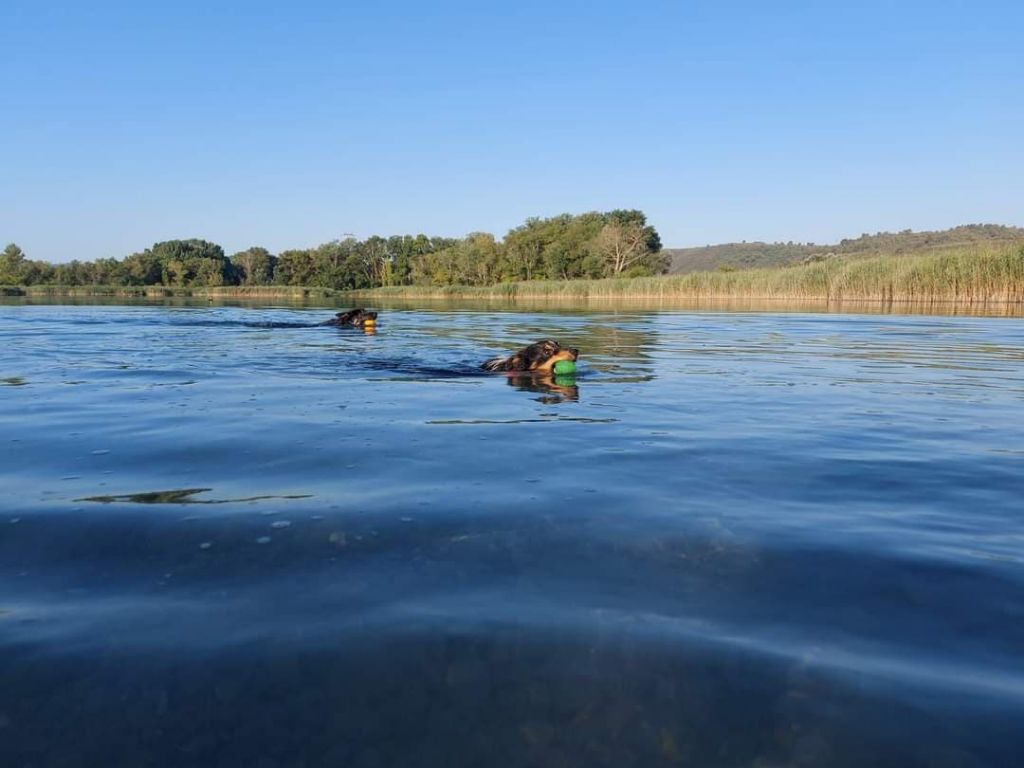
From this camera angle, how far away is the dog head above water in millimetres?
10469

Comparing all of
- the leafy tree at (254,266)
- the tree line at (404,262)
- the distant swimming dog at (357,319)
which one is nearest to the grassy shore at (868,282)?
the distant swimming dog at (357,319)

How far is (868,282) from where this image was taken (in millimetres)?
36156

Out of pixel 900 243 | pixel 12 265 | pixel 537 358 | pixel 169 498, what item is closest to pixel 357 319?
pixel 537 358

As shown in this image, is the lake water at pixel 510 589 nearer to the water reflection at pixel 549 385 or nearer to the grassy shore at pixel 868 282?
the water reflection at pixel 549 385

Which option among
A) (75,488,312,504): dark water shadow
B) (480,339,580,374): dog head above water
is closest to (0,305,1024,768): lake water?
(75,488,312,504): dark water shadow

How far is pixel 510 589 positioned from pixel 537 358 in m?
7.90

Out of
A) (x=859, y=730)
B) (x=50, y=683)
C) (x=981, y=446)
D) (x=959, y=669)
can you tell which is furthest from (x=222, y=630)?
(x=981, y=446)

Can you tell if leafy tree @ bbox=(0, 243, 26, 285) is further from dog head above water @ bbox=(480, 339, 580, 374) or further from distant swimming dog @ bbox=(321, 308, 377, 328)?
dog head above water @ bbox=(480, 339, 580, 374)

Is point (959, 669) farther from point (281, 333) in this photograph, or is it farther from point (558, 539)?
point (281, 333)

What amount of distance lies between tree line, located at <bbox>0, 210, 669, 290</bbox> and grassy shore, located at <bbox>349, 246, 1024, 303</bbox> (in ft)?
140

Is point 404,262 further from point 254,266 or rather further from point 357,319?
point 357,319

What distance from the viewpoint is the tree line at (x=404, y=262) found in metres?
97.1

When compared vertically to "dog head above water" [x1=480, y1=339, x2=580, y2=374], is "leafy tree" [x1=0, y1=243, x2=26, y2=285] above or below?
above

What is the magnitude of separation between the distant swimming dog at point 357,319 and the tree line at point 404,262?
71669mm
